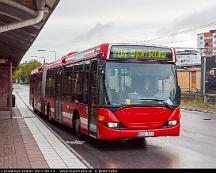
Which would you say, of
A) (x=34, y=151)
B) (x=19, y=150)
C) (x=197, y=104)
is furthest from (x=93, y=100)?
(x=197, y=104)

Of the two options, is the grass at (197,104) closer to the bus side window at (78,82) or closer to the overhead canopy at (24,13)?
the bus side window at (78,82)

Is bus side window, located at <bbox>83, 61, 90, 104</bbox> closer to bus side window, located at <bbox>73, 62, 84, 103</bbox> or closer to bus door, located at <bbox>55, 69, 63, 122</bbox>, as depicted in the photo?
bus side window, located at <bbox>73, 62, 84, 103</bbox>

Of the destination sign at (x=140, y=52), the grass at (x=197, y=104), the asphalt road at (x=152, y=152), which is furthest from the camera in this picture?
the grass at (x=197, y=104)

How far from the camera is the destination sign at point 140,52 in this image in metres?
11.3

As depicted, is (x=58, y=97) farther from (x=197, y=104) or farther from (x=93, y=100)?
(x=197, y=104)

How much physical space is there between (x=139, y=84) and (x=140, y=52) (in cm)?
95

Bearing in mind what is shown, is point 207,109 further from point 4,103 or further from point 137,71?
point 137,71

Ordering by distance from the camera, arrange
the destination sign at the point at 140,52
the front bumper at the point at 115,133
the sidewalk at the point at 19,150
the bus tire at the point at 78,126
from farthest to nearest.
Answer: the bus tire at the point at 78,126, the destination sign at the point at 140,52, the front bumper at the point at 115,133, the sidewalk at the point at 19,150

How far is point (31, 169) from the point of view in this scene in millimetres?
8148

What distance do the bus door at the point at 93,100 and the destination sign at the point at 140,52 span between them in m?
0.76

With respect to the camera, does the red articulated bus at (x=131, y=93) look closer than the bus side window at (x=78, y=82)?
Yes

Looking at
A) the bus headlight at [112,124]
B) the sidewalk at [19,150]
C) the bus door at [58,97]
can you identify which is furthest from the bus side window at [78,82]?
the bus door at [58,97]

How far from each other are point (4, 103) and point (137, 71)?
15.7m

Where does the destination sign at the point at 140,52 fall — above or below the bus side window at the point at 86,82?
above
